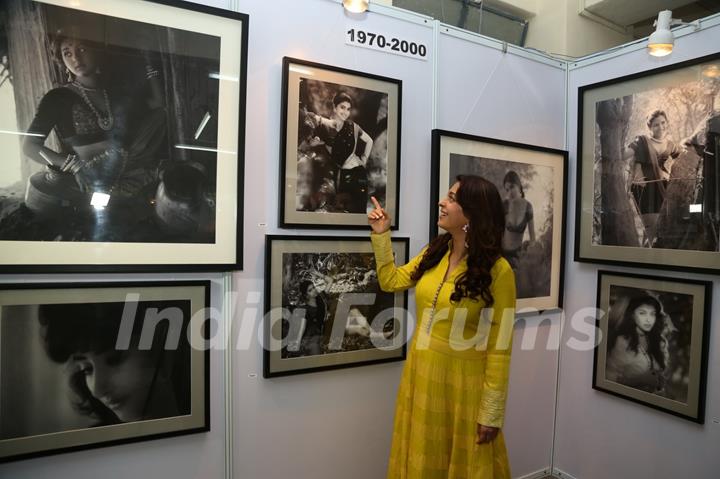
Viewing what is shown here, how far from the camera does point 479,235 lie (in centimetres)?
178

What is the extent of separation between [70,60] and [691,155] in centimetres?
273

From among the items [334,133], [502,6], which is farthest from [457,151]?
[502,6]

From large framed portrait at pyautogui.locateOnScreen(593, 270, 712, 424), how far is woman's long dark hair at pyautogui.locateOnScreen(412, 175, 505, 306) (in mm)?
1160

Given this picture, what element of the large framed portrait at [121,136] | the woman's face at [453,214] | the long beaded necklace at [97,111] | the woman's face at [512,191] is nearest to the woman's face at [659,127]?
the woman's face at [512,191]

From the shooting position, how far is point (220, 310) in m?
1.89

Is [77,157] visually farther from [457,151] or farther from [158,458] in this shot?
[457,151]

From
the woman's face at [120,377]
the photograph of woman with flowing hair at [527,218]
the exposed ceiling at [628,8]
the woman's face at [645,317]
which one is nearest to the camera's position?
the woman's face at [120,377]

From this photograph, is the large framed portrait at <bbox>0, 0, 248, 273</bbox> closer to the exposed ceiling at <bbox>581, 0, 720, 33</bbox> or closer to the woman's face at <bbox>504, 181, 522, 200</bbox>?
the woman's face at <bbox>504, 181, 522, 200</bbox>

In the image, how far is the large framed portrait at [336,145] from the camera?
1957 millimetres

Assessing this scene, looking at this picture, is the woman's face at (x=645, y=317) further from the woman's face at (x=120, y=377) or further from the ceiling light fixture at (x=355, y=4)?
the woman's face at (x=120, y=377)

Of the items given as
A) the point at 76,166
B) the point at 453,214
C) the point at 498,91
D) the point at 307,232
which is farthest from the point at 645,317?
the point at 76,166

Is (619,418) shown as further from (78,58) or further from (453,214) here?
(78,58)

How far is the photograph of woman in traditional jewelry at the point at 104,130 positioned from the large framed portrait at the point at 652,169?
2.13m

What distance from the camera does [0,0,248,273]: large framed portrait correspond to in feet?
5.01
